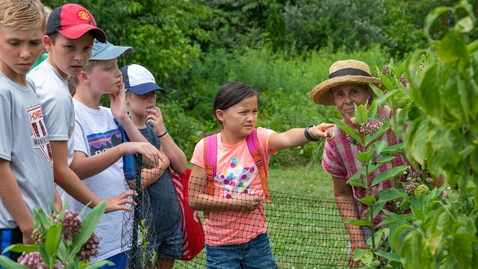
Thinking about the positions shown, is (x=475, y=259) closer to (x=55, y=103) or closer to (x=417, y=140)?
(x=417, y=140)

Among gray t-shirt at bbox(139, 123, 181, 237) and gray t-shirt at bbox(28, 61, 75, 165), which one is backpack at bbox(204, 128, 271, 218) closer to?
gray t-shirt at bbox(139, 123, 181, 237)

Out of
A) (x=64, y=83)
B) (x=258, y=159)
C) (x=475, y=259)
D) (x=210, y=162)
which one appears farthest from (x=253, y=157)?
(x=475, y=259)

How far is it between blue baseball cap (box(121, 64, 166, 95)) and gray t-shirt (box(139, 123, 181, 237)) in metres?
0.27

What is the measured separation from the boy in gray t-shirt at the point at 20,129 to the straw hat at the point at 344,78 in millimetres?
1771

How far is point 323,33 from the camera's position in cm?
1942

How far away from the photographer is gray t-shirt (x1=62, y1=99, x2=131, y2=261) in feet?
11.9

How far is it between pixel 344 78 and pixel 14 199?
204cm

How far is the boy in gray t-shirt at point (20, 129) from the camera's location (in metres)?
2.80

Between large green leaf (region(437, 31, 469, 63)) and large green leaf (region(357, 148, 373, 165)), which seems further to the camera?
large green leaf (region(357, 148, 373, 165))

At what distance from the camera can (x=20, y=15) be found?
2908 millimetres

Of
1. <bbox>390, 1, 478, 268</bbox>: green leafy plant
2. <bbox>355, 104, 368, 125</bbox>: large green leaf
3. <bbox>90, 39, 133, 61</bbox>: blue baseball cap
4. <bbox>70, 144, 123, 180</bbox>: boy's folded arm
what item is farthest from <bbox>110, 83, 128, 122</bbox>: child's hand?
<bbox>390, 1, 478, 268</bbox>: green leafy plant

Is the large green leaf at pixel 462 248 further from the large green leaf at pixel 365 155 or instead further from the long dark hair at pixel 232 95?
the long dark hair at pixel 232 95

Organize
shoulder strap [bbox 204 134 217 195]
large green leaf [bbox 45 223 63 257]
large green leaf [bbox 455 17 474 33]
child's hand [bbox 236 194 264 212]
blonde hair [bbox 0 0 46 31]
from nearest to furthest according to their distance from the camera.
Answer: large green leaf [bbox 455 17 474 33] < large green leaf [bbox 45 223 63 257] < blonde hair [bbox 0 0 46 31] < child's hand [bbox 236 194 264 212] < shoulder strap [bbox 204 134 217 195]

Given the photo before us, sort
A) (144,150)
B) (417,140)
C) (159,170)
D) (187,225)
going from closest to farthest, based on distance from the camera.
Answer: (417,140) < (144,150) < (159,170) < (187,225)
